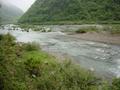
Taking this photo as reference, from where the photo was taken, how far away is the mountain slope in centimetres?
11325

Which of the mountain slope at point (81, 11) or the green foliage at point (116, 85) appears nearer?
the green foliage at point (116, 85)

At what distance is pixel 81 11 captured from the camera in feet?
398

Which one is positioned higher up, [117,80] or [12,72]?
[12,72]

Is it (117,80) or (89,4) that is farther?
(89,4)

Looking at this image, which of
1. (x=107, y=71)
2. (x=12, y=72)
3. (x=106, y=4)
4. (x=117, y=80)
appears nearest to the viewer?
(x=12, y=72)

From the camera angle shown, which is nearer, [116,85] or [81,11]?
[116,85]

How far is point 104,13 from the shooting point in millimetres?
114375

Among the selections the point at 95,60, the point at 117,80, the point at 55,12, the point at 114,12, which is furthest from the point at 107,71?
the point at 55,12

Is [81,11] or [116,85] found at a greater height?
[81,11]

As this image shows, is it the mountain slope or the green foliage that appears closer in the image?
the green foliage

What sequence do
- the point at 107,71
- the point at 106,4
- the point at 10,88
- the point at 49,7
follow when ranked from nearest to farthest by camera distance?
the point at 10,88, the point at 107,71, the point at 106,4, the point at 49,7

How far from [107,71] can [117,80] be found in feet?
22.9

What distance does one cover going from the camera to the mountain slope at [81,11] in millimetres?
113250

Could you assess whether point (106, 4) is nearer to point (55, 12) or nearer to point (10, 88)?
point (55, 12)
